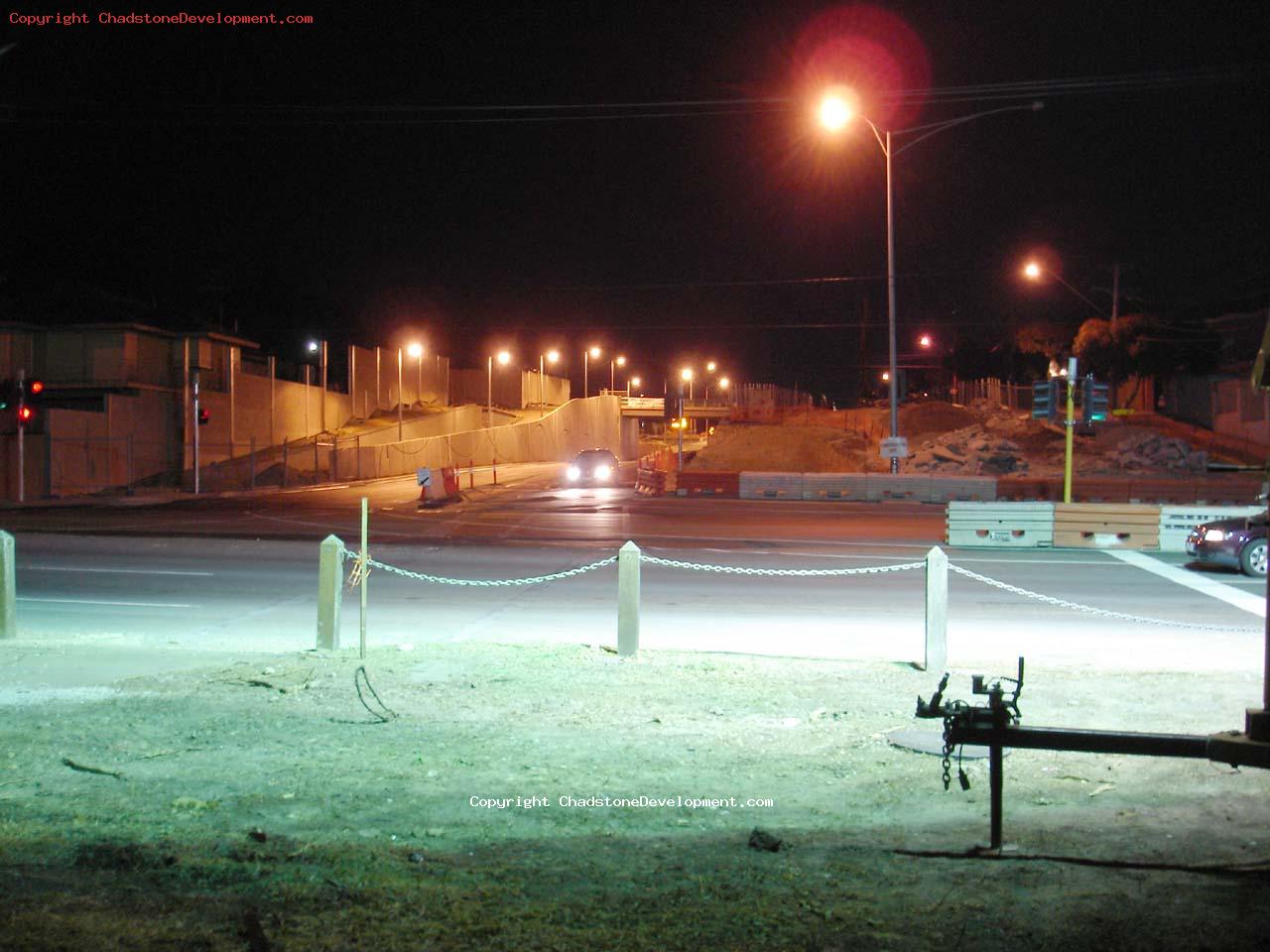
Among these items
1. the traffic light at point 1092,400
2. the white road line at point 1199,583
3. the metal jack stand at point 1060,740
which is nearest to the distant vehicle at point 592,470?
the traffic light at point 1092,400

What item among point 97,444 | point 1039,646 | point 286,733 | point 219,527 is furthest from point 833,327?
point 286,733

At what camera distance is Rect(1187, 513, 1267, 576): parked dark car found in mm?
18375

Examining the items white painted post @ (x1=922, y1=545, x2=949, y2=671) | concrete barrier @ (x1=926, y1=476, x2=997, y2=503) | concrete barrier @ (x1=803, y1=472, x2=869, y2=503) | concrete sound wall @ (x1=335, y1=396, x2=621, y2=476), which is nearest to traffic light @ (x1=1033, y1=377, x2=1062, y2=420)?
concrete barrier @ (x1=926, y1=476, x2=997, y2=503)

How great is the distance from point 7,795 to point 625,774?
3477mm

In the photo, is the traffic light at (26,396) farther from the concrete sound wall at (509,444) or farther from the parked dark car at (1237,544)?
the parked dark car at (1237,544)

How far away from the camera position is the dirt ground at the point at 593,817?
4332 mm

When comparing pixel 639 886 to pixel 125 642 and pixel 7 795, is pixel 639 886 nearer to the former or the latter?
pixel 7 795

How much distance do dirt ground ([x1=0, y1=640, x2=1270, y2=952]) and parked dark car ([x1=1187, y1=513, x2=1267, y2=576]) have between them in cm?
960

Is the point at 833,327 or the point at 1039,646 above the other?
the point at 833,327

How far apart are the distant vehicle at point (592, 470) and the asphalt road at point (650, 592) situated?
1813cm

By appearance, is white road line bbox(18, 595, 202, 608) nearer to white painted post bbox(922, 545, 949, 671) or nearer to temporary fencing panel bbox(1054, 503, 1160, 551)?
white painted post bbox(922, 545, 949, 671)

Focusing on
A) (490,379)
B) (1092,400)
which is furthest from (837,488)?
(490,379)

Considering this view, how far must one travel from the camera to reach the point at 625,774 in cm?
689

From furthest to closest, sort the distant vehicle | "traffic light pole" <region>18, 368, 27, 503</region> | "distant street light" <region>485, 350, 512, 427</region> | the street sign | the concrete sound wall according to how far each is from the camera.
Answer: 1. "distant street light" <region>485, 350, 512, 427</region>
2. the concrete sound wall
3. the distant vehicle
4. "traffic light pole" <region>18, 368, 27, 503</region>
5. the street sign
